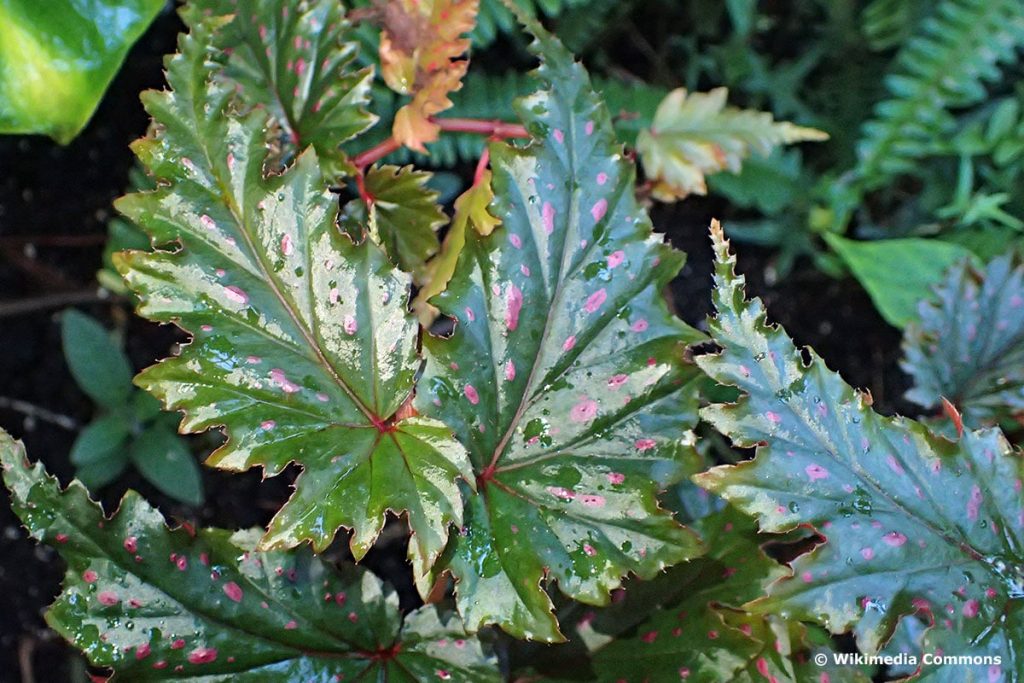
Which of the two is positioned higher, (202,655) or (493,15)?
(493,15)

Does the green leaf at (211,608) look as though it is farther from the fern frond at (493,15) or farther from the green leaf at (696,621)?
the fern frond at (493,15)

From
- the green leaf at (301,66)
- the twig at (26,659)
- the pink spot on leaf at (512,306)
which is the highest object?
the green leaf at (301,66)

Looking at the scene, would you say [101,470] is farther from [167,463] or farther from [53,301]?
[53,301]

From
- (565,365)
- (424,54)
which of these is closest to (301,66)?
(424,54)

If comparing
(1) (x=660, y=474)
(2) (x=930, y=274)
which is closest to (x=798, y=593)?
(1) (x=660, y=474)

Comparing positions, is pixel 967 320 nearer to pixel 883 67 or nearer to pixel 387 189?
pixel 883 67

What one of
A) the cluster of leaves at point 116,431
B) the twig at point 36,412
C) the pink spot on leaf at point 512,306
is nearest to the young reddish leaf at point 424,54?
the pink spot on leaf at point 512,306

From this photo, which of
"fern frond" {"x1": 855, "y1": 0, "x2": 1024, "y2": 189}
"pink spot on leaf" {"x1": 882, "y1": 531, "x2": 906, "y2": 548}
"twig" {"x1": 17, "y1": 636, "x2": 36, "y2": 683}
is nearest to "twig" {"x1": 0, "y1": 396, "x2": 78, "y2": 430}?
"twig" {"x1": 17, "y1": 636, "x2": 36, "y2": 683}
